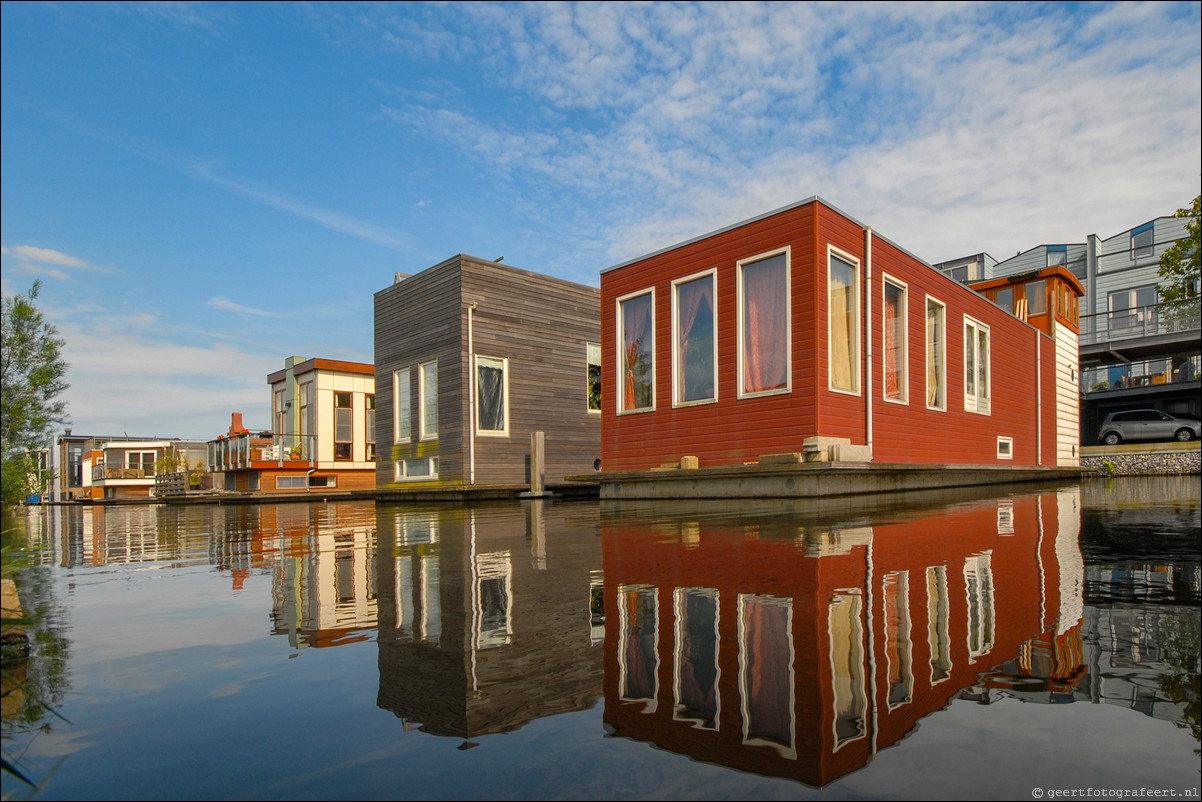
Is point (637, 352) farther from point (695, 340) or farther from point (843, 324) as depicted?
point (843, 324)

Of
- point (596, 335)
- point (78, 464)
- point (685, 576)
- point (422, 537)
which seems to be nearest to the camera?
point (685, 576)

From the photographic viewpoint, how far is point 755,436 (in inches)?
474

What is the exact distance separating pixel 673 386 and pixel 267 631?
11.1m

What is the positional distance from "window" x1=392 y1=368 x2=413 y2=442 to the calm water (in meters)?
18.2

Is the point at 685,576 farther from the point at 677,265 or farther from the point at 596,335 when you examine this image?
the point at 596,335

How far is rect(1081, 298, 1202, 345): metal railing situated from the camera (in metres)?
29.5

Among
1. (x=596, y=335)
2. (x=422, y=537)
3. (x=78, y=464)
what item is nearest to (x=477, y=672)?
(x=422, y=537)

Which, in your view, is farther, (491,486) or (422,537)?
(491,486)

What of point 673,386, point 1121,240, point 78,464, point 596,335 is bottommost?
point 78,464

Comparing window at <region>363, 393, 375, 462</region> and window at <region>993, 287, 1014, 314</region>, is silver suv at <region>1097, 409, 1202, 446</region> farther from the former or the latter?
window at <region>363, 393, 375, 462</region>

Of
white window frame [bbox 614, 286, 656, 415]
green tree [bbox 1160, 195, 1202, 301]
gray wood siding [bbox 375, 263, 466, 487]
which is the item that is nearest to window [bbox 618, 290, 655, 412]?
white window frame [bbox 614, 286, 656, 415]

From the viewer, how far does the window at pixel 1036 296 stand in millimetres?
22562

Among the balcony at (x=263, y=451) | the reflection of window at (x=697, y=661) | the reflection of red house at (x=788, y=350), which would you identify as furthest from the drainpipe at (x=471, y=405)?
the reflection of window at (x=697, y=661)

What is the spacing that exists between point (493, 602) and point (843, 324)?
10.2m
